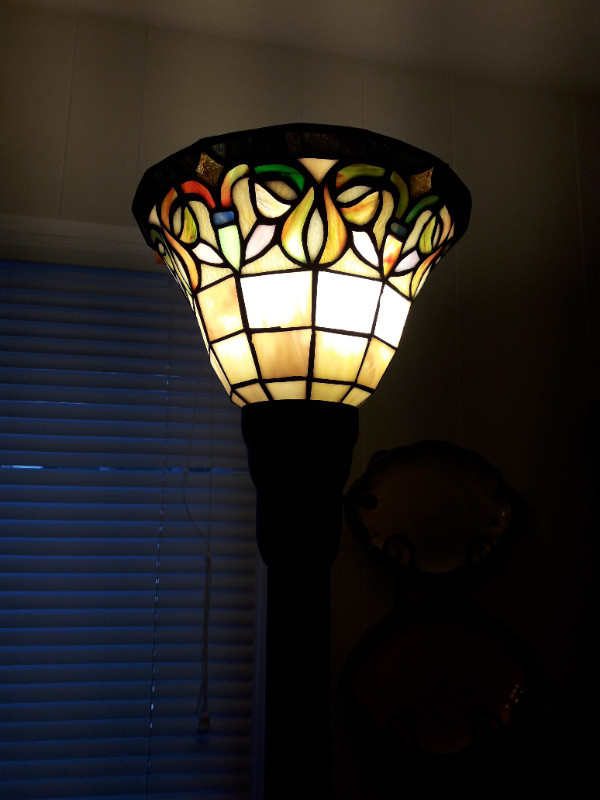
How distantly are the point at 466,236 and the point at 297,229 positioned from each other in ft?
2.70

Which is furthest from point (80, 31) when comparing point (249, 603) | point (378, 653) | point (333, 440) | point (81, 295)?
point (378, 653)

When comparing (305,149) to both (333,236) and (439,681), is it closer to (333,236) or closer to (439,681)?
(333,236)

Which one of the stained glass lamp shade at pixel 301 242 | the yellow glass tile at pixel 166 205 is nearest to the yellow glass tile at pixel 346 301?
the stained glass lamp shade at pixel 301 242

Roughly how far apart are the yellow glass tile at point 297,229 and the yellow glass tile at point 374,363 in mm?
125

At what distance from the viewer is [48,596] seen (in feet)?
3.70

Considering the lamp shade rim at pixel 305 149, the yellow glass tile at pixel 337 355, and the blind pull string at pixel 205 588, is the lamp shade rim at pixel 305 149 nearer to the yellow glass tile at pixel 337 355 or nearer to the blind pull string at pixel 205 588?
the yellow glass tile at pixel 337 355

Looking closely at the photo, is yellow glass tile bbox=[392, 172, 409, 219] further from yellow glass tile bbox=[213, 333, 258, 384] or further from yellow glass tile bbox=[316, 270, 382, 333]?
yellow glass tile bbox=[213, 333, 258, 384]

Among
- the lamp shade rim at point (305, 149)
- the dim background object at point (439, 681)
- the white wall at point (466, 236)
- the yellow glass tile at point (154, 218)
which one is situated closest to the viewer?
the lamp shade rim at point (305, 149)

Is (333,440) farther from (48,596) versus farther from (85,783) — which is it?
(85,783)

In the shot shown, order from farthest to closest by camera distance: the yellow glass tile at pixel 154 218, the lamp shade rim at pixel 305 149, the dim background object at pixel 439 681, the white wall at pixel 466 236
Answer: the white wall at pixel 466 236 → the dim background object at pixel 439 681 → the yellow glass tile at pixel 154 218 → the lamp shade rim at pixel 305 149

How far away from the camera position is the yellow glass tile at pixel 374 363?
645 mm

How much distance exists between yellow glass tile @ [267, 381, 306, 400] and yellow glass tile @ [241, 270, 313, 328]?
6 centimetres

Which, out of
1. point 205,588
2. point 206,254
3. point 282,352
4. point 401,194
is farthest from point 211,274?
point 205,588

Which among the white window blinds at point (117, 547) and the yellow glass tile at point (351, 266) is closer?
the yellow glass tile at point (351, 266)
